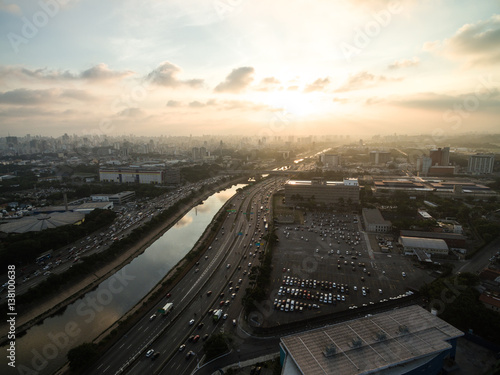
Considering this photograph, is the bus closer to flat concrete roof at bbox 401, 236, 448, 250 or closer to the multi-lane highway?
the multi-lane highway

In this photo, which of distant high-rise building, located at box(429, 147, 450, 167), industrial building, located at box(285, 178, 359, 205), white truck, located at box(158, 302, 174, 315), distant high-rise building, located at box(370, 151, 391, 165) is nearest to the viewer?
white truck, located at box(158, 302, 174, 315)

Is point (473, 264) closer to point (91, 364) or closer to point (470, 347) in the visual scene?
point (470, 347)

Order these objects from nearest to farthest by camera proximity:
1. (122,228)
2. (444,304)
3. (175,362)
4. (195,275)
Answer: (175,362) → (444,304) → (195,275) → (122,228)

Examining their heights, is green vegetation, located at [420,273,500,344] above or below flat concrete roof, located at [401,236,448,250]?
below

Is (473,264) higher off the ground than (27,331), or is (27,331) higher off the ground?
(473,264)

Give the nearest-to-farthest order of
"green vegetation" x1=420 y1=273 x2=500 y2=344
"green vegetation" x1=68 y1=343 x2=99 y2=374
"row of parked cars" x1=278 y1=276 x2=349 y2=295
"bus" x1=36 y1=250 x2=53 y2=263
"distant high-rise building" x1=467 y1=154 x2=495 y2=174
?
1. "green vegetation" x1=68 y1=343 x2=99 y2=374
2. "green vegetation" x1=420 y1=273 x2=500 y2=344
3. "row of parked cars" x1=278 y1=276 x2=349 y2=295
4. "bus" x1=36 y1=250 x2=53 y2=263
5. "distant high-rise building" x1=467 y1=154 x2=495 y2=174

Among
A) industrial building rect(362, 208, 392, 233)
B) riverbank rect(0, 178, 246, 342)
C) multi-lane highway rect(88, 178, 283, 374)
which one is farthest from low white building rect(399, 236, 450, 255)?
riverbank rect(0, 178, 246, 342)

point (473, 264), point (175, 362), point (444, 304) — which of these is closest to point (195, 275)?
point (175, 362)
